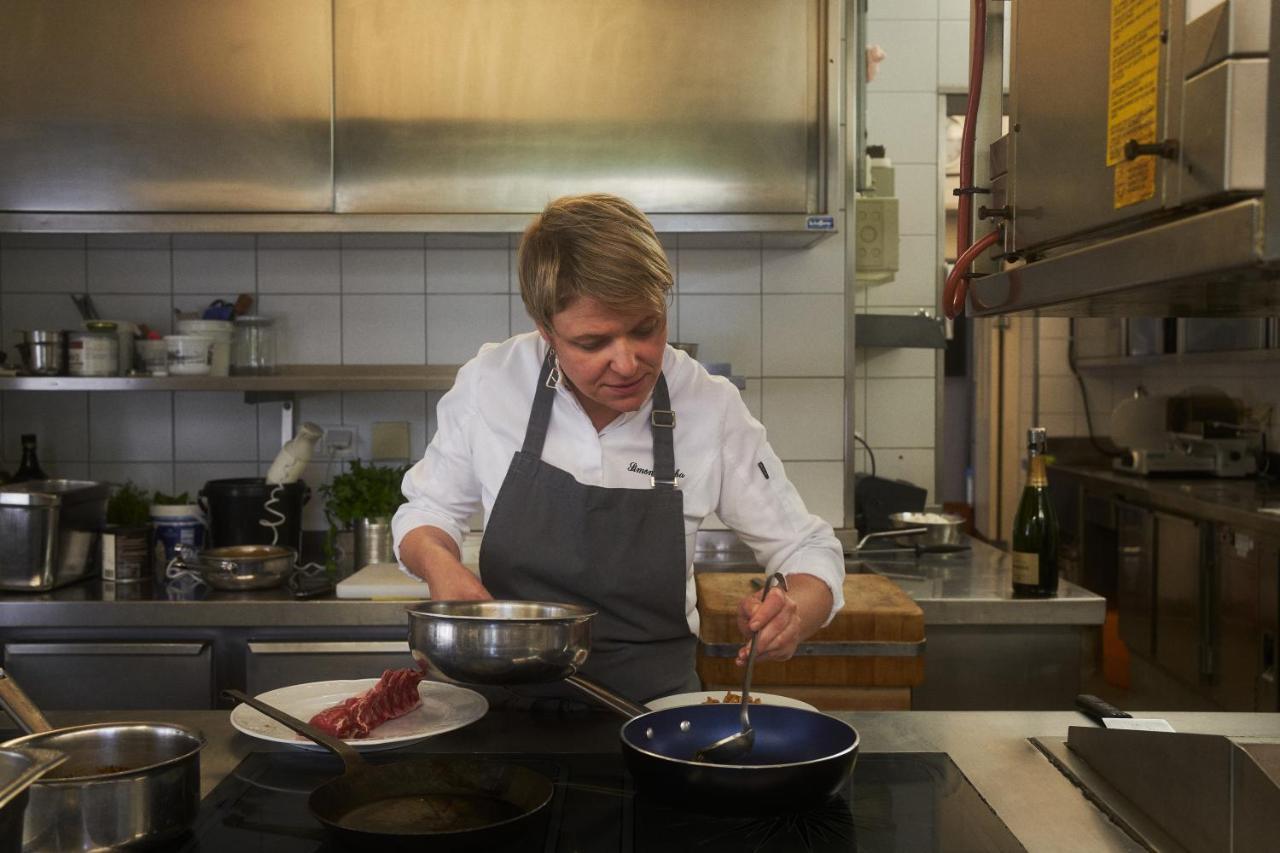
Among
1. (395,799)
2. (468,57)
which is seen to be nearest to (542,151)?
(468,57)

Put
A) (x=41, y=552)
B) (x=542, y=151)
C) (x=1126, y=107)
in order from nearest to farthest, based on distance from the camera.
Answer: (x=1126, y=107) < (x=41, y=552) < (x=542, y=151)

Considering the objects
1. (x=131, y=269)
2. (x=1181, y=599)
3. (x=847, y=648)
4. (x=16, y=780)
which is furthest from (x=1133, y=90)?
(x=1181, y=599)

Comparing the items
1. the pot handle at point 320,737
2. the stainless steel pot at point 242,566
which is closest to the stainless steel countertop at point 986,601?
the stainless steel pot at point 242,566

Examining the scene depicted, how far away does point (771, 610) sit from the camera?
165cm

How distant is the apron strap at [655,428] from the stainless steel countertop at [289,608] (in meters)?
0.91

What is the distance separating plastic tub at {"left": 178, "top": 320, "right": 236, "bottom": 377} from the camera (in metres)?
3.19

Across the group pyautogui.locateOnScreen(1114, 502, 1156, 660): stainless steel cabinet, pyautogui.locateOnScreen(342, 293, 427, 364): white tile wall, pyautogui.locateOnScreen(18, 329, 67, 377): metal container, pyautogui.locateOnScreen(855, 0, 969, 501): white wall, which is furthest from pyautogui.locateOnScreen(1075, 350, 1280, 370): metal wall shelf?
pyautogui.locateOnScreen(18, 329, 67, 377): metal container

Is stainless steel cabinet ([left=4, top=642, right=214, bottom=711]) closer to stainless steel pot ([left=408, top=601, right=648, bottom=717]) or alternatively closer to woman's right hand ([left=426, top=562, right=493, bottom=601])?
woman's right hand ([left=426, top=562, right=493, bottom=601])

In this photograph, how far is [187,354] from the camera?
3139mm

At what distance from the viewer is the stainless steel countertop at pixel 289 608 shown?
8.89 ft

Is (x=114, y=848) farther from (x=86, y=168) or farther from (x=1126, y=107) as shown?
(x=86, y=168)

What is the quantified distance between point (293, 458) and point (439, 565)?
57.5 inches

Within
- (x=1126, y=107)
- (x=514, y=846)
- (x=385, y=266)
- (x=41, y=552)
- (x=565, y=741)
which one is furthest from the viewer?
(x=385, y=266)

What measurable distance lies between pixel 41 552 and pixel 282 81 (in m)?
1.30
